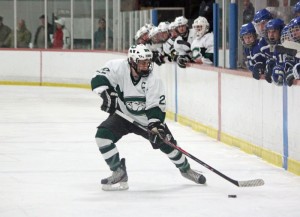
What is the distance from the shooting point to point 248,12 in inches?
380

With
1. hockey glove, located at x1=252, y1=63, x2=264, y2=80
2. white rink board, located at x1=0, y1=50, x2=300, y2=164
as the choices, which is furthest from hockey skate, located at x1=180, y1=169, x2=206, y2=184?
hockey glove, located at x1=252, y1=63, x2=264, y2=80

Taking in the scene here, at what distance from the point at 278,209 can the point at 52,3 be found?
15.1m

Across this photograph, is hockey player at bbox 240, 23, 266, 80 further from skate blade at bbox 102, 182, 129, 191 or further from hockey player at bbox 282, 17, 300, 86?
skate blade at bbox 102, 182, 129, 191

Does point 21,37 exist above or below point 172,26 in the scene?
below

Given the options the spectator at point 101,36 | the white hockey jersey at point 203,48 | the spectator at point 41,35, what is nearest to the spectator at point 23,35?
the spectator at point 41,35

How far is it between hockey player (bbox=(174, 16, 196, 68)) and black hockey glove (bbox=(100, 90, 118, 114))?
5.15m

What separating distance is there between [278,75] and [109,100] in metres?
1.72

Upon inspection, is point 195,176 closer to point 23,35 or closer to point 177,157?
point 177,157

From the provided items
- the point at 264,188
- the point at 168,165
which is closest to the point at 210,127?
the point at 168,165

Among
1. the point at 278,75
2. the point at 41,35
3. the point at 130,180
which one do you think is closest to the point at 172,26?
the point at 278,75

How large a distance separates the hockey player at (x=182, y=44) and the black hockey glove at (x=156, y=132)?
17.0ft

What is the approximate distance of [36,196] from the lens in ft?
21.8

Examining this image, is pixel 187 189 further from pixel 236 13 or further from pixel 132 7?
pixel 132 7

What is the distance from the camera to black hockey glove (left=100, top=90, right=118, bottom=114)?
22.6ft
